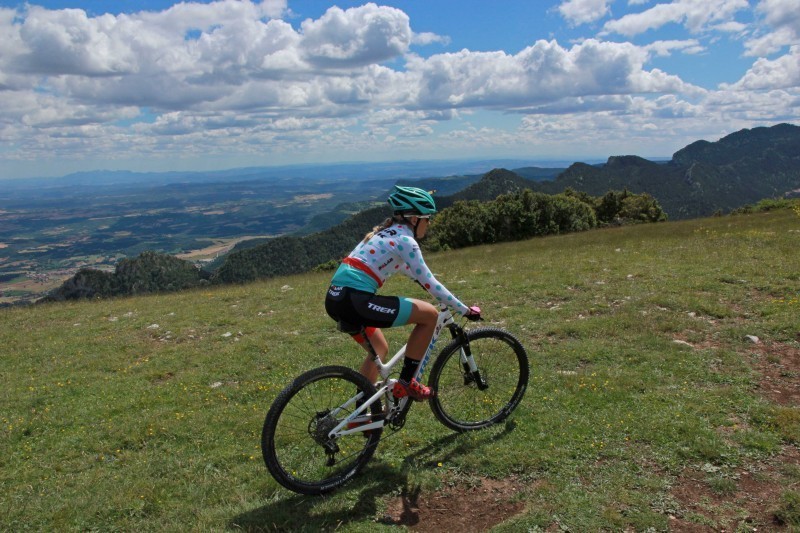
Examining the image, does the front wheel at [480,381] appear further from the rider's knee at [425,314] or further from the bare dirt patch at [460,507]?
the bare dirt patch at [460,507]

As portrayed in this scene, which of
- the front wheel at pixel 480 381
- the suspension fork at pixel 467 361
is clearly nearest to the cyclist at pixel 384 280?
the suspension fork at pixel 467 361

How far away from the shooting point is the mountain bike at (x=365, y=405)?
5.69 meters

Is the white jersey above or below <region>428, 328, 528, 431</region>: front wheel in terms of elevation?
above

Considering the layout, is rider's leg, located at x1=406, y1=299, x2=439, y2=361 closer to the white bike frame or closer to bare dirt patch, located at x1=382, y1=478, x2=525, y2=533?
the white bike frame

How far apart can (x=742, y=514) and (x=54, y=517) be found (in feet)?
25.2

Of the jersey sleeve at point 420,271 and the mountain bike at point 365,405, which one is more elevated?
the jersey sleeve at point 420,271

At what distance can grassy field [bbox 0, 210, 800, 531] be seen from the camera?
5.39 meters

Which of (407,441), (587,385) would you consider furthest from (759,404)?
(407,441)

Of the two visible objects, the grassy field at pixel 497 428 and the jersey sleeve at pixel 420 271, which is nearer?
the grassy field at pixel 497 428

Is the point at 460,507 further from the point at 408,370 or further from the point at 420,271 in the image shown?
the point at 420,271

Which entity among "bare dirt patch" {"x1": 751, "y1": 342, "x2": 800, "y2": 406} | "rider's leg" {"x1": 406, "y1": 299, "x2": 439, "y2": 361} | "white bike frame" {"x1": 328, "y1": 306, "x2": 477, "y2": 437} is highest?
"rider's leg" {"x1": 406, "y1": 299, "x2": 439, "y2": 361}

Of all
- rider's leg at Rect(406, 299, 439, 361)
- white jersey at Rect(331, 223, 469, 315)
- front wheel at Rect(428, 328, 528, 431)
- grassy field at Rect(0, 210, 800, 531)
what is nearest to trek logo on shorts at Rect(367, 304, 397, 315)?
white jersey at Rect(331, 223, 469, 315)

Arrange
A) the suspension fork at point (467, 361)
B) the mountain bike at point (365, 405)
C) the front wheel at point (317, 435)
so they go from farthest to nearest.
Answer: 1. the suspension fork at point (467, 361)
2. the mountain bike at point (365, 405)
3. the front wheel at point (317, 435)

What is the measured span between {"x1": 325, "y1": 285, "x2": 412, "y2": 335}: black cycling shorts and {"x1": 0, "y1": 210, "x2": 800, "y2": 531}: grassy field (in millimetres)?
2027
